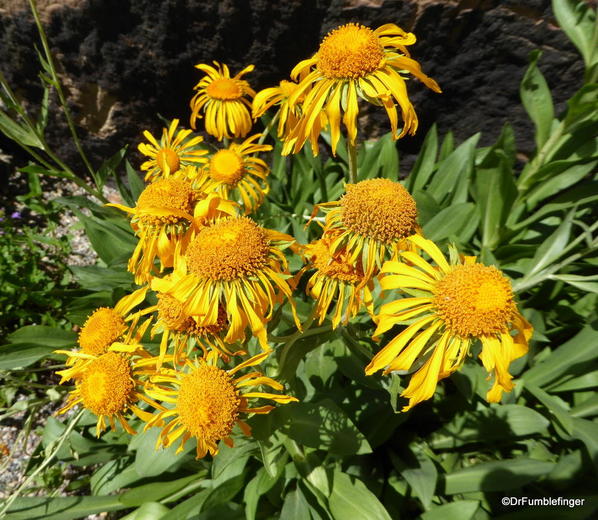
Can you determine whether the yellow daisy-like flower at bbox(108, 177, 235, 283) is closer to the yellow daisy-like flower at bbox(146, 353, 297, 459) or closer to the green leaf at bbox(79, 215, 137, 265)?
the yellow daisy-like flower at bbox(146, 353, 297, 459)

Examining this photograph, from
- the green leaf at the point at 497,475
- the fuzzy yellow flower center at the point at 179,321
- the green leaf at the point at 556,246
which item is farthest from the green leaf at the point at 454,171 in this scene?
the fuzzy yellow flower center at the point at 179,321

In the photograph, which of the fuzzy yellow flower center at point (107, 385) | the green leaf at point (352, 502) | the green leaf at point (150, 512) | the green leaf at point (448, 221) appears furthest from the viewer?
the green leaf at point (448, 221)

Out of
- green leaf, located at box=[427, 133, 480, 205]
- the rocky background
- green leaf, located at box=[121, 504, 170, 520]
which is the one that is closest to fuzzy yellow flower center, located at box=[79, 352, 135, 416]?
green leaf, located at box=[121, 504, 170, 520]

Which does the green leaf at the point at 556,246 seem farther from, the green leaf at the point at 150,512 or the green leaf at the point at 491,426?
the green leaf at the point at 150,512

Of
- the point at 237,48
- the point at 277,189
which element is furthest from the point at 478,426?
the point at 237,48

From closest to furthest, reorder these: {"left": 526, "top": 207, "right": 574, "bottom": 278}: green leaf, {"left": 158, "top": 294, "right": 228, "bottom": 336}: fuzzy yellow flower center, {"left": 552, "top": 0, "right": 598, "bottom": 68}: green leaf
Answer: {"left": 158, "top": 294, "right": 228, "bottom": 336}: fuzzy yellow flower center → {"left": 526, "top": 207, "right": 574, "bottom": 278}: green leaf → {"left": 552, "top": 0, "right": 598, "bottom": 68}: green leaf

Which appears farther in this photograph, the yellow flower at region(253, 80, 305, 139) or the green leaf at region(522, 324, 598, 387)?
the green leaf at region(522, 324, 598, 387)
